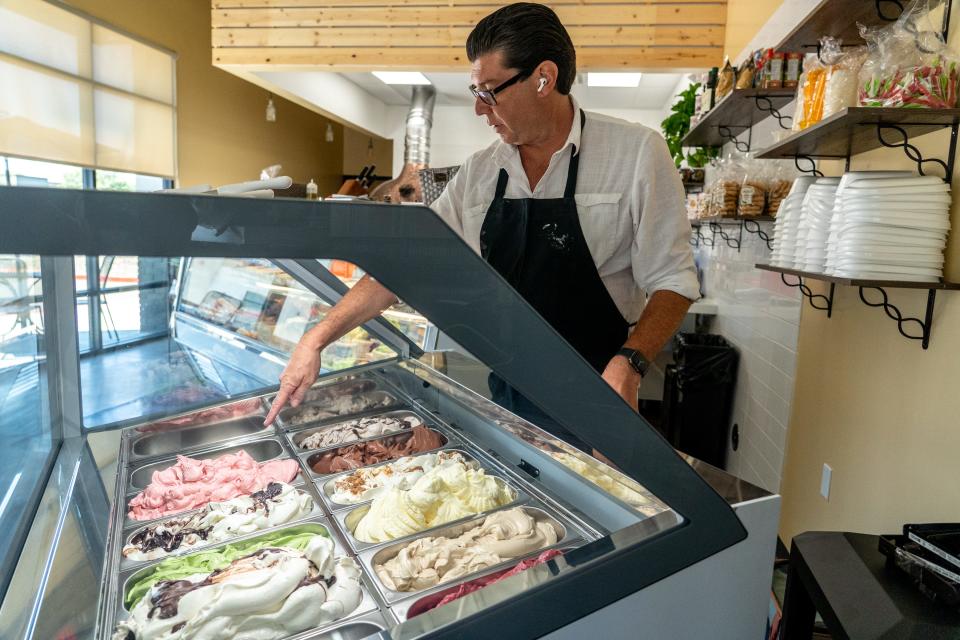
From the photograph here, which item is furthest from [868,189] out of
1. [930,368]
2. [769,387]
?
[769,387]

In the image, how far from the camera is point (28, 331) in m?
1.17

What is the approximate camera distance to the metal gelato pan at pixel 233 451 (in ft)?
4.09

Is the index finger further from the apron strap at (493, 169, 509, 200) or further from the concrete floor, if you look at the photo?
the apron strap at (493, 169, 509, 200)

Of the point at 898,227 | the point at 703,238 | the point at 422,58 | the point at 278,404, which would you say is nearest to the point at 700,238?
the point at 703,238

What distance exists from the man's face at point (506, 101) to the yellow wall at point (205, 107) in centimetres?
705

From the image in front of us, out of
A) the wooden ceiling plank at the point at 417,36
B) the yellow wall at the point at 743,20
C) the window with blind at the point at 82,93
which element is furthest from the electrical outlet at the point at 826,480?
the window with blind at the point at 82,93

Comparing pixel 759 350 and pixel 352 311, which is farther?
pixel 759 350

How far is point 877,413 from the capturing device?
7.35 feet

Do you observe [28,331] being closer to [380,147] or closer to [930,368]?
[930,368]

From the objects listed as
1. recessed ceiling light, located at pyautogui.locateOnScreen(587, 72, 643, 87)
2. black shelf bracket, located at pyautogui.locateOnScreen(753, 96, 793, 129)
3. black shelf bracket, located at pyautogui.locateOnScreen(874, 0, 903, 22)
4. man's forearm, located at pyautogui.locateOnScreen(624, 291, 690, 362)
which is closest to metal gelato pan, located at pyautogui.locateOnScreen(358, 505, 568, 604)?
man's forearm, located at pyautogui.locateOnScreen(624, 291, 690, 362)

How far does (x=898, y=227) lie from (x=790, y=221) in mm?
589

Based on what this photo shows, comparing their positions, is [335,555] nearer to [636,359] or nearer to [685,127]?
[636,359]

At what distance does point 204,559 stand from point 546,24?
55.0 inches

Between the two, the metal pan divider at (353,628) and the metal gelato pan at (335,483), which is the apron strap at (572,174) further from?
the metal pan divider at (353,628)
